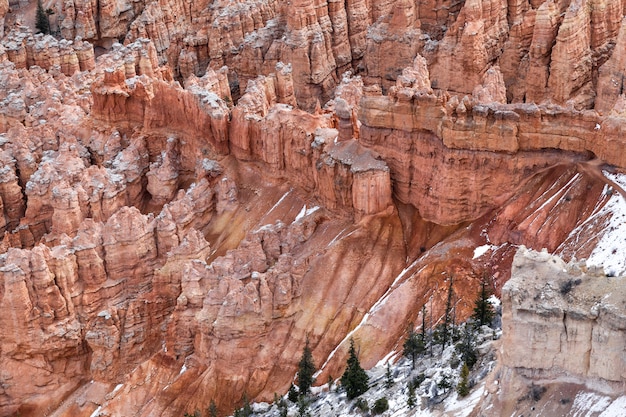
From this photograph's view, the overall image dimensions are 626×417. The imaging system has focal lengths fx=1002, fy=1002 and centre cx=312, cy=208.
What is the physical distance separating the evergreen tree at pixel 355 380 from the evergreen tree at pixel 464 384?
4855 mm

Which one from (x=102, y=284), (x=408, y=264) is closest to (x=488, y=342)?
(x=408, y=264)

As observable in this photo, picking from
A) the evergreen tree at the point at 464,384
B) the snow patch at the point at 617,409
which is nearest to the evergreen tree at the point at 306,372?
the evergreen tree at the point at 464,384

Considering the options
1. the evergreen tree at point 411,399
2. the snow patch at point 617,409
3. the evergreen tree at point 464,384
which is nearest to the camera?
the snow patch at point 617,409

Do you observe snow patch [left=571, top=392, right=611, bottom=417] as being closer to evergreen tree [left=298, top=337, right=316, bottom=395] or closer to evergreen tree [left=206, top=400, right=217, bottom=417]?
evergreen tree [left=298, top=337, right=316, bottom=395]

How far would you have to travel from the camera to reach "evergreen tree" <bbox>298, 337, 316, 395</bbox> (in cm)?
3525

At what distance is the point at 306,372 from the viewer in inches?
1396

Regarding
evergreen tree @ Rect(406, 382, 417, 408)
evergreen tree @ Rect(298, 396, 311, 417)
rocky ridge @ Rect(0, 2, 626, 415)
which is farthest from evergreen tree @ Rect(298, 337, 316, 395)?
evergreen tree @ Rect(406, 382, 417, 408)

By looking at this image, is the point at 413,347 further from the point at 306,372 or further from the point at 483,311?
the point at 306,372

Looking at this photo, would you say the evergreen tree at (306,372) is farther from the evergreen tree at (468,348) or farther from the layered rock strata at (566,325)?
the layered rock strata at (566,325)

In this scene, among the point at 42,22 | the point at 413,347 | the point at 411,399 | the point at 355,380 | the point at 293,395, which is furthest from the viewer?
the point at 42,22

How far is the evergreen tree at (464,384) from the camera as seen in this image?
27484mm

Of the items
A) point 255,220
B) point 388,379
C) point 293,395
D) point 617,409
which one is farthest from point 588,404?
point 255,220

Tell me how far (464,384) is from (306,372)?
907cm

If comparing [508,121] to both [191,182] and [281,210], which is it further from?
[191,182]
